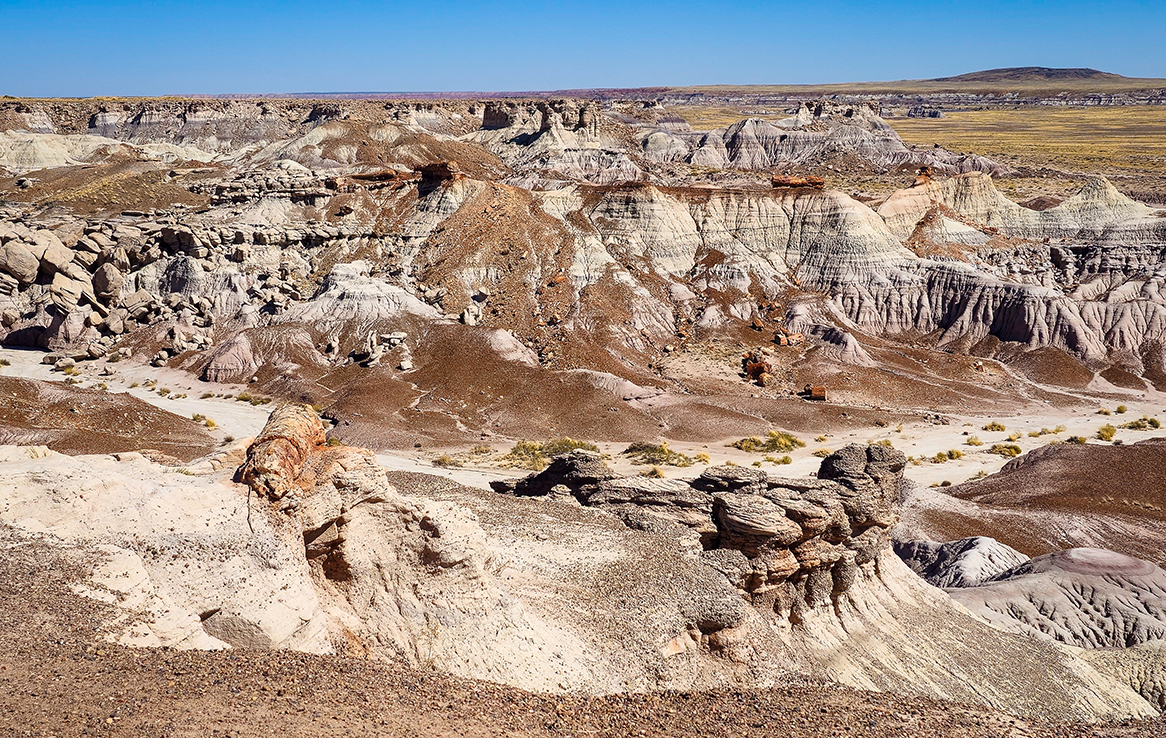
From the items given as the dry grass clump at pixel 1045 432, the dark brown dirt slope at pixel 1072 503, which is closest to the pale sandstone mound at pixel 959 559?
the dark brown dirt slope at pixel 1072 503

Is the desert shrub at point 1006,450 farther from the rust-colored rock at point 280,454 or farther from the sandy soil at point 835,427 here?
the rust-colored rock at point 280,454

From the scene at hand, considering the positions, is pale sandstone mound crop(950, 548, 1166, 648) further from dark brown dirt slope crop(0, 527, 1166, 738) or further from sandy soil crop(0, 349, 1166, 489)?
sandy soil crop(0, 349, 1166, 489)

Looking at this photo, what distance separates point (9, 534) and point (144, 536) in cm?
200

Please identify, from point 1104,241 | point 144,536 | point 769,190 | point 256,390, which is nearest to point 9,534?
point 144,536

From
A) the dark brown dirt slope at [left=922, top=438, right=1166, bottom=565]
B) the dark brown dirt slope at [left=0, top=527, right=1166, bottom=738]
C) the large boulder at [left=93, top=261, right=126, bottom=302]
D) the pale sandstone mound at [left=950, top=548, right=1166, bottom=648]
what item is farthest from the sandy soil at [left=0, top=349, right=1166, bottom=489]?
the dark brown dirt slope at [left=0, top=527, right=1166, bottom=738]

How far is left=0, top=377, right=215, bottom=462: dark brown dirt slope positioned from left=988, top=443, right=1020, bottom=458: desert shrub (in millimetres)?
40046

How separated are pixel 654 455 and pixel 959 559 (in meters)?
15.7

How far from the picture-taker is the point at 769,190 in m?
69.4

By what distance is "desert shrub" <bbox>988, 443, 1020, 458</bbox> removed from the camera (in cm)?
4406

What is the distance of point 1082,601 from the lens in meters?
26.1

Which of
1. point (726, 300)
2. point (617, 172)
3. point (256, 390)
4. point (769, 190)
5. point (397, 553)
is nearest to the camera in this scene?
point (397, 553)

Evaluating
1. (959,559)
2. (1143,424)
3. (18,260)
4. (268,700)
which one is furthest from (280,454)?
(18,260)

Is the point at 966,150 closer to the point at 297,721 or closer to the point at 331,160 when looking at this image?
the point at 331,160

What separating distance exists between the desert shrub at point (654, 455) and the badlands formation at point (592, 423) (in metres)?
0.22
